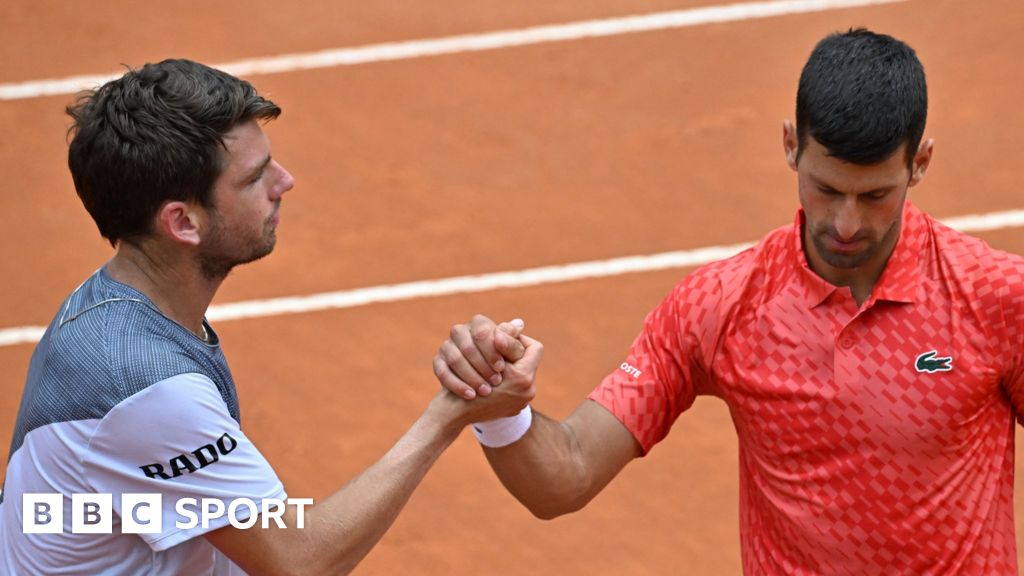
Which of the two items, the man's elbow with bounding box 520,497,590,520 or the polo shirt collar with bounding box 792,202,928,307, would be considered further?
the man's elbow with bounding box 520,497,590,520

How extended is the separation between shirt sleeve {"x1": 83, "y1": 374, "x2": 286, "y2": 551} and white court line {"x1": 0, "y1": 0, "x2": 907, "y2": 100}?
855 centimetres

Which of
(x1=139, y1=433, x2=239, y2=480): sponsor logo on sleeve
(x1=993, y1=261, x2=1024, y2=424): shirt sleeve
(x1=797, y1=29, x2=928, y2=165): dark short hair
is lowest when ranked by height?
(x1=139, y1=433, x2=239, y2=480): sponsor logo on sleeve

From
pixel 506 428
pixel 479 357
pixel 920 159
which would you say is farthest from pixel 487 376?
pixel 920 159

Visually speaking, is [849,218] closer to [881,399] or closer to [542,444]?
[881,399]

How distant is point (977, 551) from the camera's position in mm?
4801

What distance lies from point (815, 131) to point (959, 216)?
6.65m

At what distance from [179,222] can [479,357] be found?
3.47 feet

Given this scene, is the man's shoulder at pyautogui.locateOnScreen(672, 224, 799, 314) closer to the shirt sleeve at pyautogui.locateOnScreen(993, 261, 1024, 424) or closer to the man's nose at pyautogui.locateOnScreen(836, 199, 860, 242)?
the man's nose at pyautogui.locateOnScreen(836, 199, 860, 242)

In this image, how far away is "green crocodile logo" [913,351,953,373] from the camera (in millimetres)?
4711

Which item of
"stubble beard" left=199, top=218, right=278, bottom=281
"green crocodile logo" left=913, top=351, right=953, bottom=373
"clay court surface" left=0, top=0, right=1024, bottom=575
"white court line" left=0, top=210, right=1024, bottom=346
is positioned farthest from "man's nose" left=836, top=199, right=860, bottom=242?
"white court line" left=0, top=210, right=1024, bottom=346

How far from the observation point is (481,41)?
42.8 ft

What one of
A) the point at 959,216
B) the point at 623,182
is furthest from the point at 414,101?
the point at 959,216

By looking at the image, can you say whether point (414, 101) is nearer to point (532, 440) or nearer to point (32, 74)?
point (32, 74)

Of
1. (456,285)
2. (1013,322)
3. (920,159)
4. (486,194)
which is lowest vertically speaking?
(456,285)
